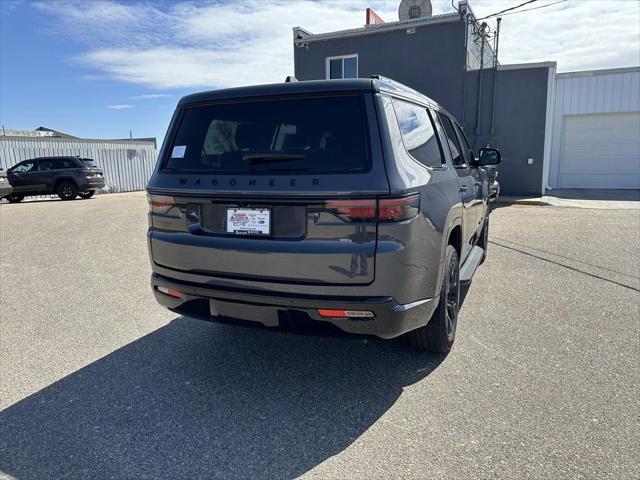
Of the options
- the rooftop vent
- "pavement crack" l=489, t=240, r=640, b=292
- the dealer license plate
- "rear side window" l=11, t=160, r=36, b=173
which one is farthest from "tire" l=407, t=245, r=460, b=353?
"rear side window" l=11, t=160, r=36, b=173

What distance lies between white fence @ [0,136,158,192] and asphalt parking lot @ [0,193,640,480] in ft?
64.6

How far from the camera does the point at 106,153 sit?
25.0 metres

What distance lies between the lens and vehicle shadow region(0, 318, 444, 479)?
2.42 meters

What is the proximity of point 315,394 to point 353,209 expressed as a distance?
1.30 m

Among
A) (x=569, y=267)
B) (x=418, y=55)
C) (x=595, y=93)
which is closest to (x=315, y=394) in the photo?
A: (x=569, y=267)

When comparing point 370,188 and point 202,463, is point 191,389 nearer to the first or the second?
point 202,463

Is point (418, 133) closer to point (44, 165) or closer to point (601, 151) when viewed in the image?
point (601, 151)

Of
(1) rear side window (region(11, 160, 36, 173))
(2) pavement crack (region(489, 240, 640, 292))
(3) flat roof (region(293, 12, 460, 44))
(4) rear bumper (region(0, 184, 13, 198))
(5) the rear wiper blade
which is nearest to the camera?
(5) the rear wiper blade

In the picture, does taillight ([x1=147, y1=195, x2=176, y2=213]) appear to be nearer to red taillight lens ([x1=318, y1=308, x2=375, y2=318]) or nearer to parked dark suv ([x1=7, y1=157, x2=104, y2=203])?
red taillight lens ([x1=318, y1=308, x2=375, y2=318])

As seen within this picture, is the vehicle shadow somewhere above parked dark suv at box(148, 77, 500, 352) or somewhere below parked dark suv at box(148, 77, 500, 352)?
below

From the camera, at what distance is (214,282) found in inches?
117

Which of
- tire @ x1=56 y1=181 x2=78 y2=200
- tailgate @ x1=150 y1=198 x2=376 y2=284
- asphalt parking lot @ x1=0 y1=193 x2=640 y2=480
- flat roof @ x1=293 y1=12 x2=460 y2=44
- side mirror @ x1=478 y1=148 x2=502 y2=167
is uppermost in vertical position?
flat roof @ x1=293 y1=12 x2=460 y2=44

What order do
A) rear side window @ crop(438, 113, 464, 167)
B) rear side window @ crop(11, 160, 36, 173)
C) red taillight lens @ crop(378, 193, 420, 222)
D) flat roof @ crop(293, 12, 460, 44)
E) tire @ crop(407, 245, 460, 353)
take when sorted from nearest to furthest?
red taillight lens @ crop(378, 193, 420, 222)
tire @ crop(407, 245, 460, 353)
rear side window @ crop(438, 113, 464, 167)
flat roof @ crop(293, 12, 460, 44)
rear side window @ crop(11, 160, 36, 173)

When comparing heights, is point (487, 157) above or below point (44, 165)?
above
